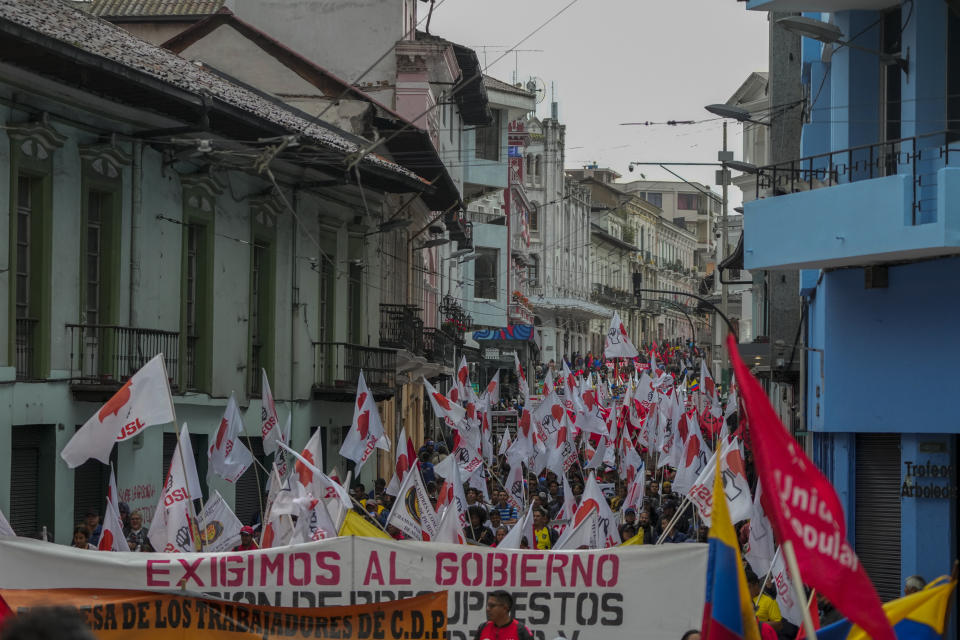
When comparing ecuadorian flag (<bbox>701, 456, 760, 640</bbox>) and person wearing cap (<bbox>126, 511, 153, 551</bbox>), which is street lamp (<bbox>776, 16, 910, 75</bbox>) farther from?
ecuadorian flag (<bbox>701, 456, 760, 640</bbox>)

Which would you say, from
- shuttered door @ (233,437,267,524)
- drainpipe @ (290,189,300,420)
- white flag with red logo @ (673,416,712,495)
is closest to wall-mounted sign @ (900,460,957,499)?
white flag with red logo @ (673,416,712,495)

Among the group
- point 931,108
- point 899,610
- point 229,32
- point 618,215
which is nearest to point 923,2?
point 931,108

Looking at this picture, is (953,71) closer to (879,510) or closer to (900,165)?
(900,165)

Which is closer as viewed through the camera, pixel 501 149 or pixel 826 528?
pixel 826 528

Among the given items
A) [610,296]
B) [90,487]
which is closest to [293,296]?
[90,487]

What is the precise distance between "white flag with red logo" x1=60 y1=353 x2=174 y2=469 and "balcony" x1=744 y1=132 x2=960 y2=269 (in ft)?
20.2

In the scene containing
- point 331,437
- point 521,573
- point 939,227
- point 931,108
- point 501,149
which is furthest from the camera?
point 501,149

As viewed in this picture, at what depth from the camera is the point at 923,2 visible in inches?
592

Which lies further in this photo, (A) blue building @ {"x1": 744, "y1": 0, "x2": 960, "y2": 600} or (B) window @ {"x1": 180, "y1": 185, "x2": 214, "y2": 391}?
(B) window @ {"x1": 180, "y1": 185, "x2": 214, "y2": 391}

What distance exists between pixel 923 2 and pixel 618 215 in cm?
8542

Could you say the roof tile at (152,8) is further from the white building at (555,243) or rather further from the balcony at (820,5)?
the white building at (555,243)

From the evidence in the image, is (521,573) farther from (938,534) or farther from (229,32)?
(229,32)

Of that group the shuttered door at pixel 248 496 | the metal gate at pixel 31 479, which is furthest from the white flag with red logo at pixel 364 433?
→ the metal gate at pixel 31 479

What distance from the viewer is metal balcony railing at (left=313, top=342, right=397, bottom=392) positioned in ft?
95.1
